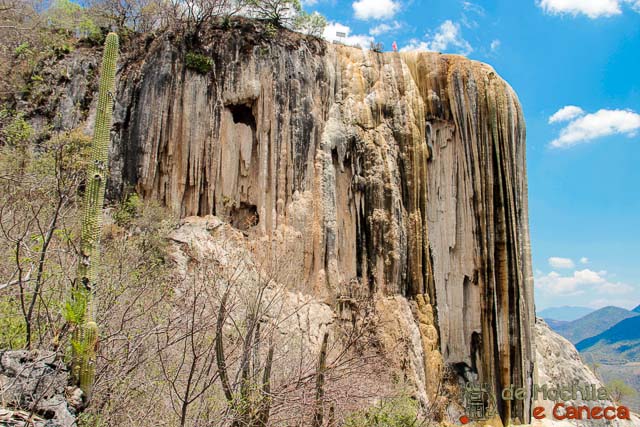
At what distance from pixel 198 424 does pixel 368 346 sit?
31.4 feet

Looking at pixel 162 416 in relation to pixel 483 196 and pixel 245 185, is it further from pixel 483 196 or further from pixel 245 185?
pixel 483 196

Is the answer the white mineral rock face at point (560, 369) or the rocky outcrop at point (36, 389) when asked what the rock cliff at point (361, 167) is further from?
the rocky outcrop at point (36, 389)

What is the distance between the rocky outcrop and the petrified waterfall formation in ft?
38.7

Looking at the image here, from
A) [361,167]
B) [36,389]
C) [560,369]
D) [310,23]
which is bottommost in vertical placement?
[560,369]

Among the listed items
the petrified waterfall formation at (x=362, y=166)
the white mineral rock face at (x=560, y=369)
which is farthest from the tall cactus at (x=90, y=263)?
the white mineral rock face at (x=560, y=369)

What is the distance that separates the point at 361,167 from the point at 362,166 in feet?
0.17

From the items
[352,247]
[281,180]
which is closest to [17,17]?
[281,180]

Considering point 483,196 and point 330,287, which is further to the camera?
Result: point 483,196

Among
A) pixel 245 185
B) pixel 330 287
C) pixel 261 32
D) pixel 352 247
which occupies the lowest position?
pixel 330 287

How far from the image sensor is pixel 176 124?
59.2ft

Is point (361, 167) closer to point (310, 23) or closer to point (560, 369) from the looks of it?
point (310, 23)

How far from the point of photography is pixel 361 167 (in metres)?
18.9

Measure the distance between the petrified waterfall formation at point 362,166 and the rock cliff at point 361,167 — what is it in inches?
1.9

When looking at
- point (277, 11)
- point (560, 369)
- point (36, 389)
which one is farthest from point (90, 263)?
point (560, 369)
